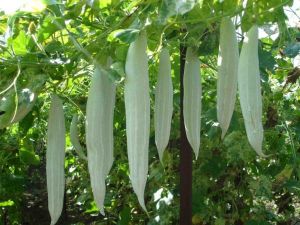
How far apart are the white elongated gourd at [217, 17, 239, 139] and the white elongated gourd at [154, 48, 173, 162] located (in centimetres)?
13

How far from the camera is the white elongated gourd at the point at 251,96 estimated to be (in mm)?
1159

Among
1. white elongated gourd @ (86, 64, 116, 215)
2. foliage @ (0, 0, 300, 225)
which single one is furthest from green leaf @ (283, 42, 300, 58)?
white elongated gourd @ (86, 64, 116, 215)

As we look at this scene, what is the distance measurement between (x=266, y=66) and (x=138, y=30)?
891mm

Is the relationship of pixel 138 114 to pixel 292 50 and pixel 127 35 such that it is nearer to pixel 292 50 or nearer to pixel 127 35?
pixel 127 35

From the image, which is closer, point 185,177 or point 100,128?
point 100,128

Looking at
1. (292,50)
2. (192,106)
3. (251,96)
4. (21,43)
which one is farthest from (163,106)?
(292,50)

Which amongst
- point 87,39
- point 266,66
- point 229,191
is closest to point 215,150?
point 229,191

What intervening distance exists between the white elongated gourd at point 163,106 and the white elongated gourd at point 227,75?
0.43 feet

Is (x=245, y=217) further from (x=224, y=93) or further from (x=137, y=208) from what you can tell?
(x=224, y=93)

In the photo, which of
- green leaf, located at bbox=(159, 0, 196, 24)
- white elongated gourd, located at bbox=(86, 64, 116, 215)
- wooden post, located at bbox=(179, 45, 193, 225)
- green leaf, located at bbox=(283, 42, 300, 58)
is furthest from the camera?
green leaf, located at bbox=(283, 42, 300, 58)

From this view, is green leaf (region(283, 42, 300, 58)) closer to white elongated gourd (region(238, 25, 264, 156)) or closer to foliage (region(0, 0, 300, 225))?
foliage (region(0, 0, 300, 225))

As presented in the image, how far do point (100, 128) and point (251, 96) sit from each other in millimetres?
358

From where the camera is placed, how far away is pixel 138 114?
1136 millimetres

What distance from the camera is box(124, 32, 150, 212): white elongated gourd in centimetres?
112
